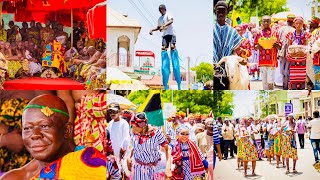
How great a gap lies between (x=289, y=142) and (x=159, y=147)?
168cm

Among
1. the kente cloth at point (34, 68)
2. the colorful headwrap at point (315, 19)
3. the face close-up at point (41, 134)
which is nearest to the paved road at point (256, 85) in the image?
the colorful headwrap at point (315, 19)

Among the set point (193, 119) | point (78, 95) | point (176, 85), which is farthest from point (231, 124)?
point (78, 95)

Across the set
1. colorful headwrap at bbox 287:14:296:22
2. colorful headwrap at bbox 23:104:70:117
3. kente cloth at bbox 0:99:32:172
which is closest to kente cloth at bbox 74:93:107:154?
colorful headwrap at bbox 23:104:70:117

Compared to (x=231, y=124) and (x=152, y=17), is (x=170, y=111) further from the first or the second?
(x=152, y=17)

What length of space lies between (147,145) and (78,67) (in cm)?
135

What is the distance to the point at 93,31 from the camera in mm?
5863

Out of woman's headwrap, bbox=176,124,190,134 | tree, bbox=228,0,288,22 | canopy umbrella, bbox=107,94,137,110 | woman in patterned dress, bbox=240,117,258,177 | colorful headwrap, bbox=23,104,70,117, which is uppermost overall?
tree, bbox=228,0,288,22

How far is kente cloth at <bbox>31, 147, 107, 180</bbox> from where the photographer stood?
19.0 feet

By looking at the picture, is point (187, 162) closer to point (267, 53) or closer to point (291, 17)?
point (267, 53)

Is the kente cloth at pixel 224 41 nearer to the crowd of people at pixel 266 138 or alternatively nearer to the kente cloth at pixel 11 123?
the crowd of people at pixel 266 138

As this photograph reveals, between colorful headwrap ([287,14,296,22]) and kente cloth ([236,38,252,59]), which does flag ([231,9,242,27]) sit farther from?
colorful headwrap ([287,14,296,22])

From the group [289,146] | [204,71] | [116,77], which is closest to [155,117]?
[116,77]

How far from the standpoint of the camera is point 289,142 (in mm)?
5895

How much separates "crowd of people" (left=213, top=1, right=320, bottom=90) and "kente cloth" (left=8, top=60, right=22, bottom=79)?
253 centimetres
